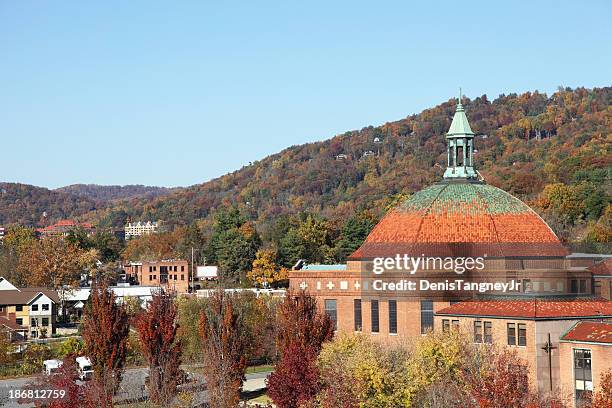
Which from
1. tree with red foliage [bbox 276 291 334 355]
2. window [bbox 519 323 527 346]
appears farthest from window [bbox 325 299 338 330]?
window [bbox 519 323 527 346]

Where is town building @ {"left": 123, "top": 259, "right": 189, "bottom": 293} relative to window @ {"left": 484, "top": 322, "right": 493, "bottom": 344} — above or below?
above

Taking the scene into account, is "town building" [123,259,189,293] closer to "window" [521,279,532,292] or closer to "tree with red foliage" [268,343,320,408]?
"window" [521,279,532,292]

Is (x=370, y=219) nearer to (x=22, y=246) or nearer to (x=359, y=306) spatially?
(x=22, y=246)

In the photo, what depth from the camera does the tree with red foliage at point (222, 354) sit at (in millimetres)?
57594

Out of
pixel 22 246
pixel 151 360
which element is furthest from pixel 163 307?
pixel 22 246

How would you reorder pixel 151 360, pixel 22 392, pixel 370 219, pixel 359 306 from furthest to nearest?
pixel 370 219
pixel 359 306
pixel 22 392
pixel 151 360

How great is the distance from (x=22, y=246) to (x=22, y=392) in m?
72.5

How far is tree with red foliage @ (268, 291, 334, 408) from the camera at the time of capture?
2280 inches

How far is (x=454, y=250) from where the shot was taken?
70062 millimetres

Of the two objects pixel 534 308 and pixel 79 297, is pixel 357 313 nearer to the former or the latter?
pixel 534 308

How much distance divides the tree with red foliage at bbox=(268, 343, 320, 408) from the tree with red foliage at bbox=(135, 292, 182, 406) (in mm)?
5823

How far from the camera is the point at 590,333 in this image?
57.0 metres

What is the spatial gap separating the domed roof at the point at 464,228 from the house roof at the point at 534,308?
14.7ft

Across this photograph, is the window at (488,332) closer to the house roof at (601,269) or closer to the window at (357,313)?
the house roof at (601,269)
